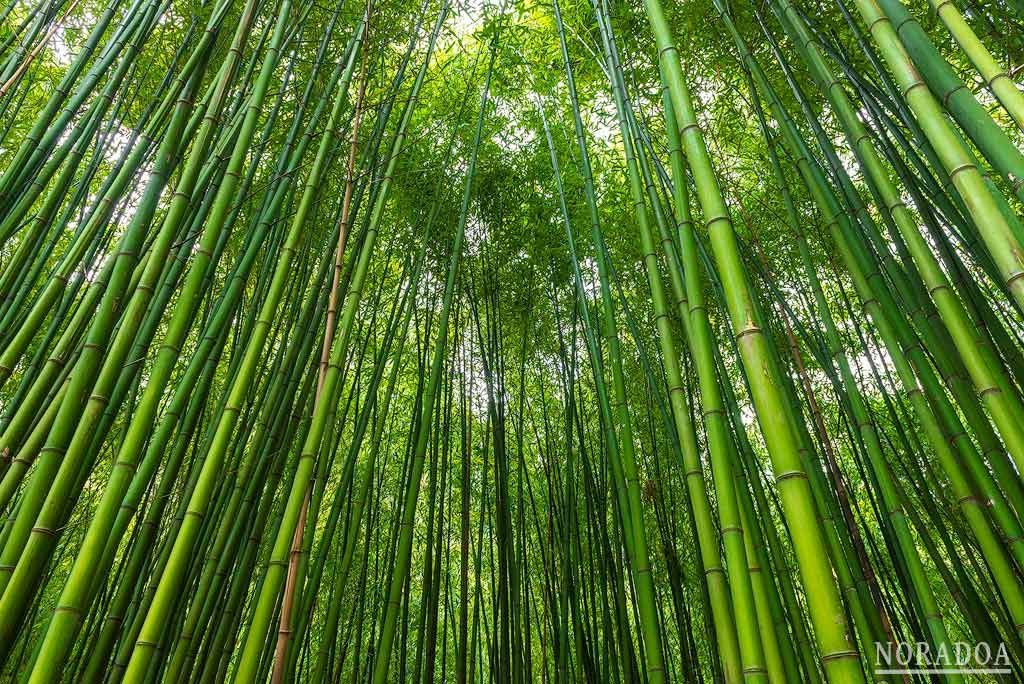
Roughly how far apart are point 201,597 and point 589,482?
1.52 metres

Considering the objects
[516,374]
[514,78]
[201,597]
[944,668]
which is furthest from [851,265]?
[516,374]

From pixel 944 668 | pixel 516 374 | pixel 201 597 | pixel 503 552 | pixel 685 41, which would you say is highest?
pixel 685 41

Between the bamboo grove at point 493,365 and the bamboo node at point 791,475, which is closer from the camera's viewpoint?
the bamboo node at point 791,475

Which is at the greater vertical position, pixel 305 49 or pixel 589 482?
pixel 305 49

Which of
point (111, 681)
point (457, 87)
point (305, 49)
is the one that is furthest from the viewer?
point (457, 87)

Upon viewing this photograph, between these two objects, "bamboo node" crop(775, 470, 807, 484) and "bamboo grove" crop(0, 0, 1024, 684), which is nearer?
"bamboo node" crop(775, 470, 807, 484)

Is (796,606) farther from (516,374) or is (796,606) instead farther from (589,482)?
(516,374)

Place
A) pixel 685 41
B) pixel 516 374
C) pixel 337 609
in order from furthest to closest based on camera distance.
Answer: pixel 516 374, pixel 685 41, pixel 337 609

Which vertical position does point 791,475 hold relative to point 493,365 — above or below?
below

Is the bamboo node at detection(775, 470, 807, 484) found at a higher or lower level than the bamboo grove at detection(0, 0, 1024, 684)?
lower

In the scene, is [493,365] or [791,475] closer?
[791,475]

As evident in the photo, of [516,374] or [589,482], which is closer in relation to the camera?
[589,482]

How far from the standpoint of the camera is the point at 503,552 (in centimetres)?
241

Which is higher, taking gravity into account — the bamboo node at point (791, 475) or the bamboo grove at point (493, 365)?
the bamboo grove at point (493, 365)
